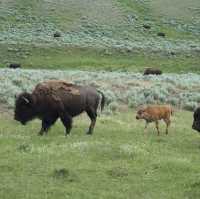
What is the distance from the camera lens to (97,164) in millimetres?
12078

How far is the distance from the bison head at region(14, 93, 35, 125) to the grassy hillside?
3017 cm

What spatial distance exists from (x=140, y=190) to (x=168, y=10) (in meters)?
68.9

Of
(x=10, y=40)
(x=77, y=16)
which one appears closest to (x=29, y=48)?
(x=10, y=40)

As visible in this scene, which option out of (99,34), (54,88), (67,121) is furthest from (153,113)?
(99,34)

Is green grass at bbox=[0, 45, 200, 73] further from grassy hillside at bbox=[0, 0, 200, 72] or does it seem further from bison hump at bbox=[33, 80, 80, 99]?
bison hump at bbox=[33, 80, 80, 99]

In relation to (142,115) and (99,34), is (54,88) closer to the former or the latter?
(142,115)

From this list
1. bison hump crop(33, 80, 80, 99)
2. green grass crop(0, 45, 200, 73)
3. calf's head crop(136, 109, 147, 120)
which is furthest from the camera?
green grass crop(0, 45, 200, 73)

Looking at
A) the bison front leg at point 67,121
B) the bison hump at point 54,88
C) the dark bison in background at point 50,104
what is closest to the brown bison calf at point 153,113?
the dark bison in background at point 50,104

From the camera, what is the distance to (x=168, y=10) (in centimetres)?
7750

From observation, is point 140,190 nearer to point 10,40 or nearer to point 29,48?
point 29,48

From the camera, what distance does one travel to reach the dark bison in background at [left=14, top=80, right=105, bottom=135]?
15.6 meters

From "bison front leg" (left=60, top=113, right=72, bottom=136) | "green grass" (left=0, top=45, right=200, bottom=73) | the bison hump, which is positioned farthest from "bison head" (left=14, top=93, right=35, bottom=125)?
"green grass" (left=0, top=45, right=200, bottom=73)

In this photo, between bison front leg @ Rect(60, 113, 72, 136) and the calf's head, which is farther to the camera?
the calf's head

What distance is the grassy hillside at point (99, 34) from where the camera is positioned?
49.4 metres
